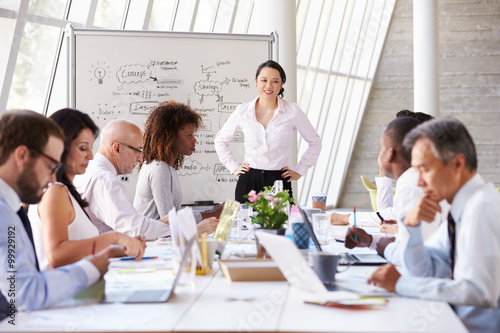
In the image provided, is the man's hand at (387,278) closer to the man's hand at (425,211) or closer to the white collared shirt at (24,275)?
the man's hand at (425,211)

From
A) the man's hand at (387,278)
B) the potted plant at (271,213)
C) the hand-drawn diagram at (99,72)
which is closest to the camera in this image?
the man's hand at (387,278)

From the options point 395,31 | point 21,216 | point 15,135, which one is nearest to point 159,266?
point 21,216

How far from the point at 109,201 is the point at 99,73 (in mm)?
2929

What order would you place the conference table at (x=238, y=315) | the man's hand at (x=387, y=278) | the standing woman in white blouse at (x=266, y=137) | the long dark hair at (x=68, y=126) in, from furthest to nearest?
the standing woman in white blouse at (x=266, y=137) < the long dark hair at (x=68, y=126) < the man's hand at (x=387, y=278) < the conference table at (x=238, y=315)

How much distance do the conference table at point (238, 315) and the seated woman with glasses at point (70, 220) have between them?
1.36ft

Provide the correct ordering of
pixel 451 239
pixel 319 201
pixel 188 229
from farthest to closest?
pixel 319 201
pixel 188 229
pixel 451 239

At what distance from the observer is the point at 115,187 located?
3.03 m

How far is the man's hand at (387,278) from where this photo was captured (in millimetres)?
1910

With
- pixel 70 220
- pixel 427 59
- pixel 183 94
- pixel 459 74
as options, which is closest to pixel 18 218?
pixel 70 220

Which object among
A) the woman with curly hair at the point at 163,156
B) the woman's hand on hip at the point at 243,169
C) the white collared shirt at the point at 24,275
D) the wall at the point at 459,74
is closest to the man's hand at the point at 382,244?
the white collared shirt at the point at 24,275

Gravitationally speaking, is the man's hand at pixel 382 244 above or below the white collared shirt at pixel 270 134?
below

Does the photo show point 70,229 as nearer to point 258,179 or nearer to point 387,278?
point 387,278

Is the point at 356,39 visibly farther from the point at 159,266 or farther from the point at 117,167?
the point at 159,266

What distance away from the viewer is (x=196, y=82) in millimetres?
6008
